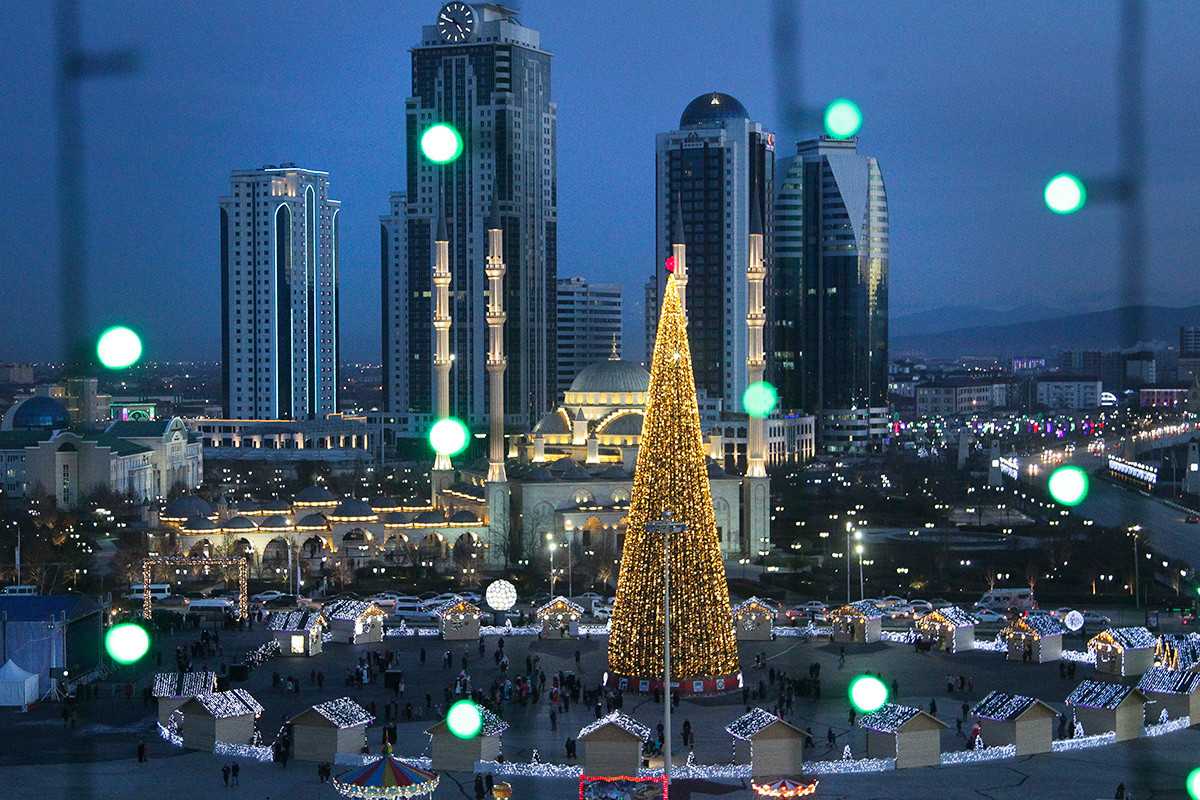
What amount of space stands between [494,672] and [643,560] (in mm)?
4088

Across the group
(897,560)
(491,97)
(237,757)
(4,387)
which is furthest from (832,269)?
(237,757)

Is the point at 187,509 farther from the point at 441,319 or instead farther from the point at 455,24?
the point at 455,24

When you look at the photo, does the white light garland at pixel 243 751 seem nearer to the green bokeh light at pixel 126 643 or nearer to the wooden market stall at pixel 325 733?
the wooden market stall at pixel 325 733

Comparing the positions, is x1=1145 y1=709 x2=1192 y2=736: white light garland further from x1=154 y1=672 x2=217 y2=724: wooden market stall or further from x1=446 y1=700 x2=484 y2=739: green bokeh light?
x1=154 y1=672 x2=217 y2=724: wooden market stall

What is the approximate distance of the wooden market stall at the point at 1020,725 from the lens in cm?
1798

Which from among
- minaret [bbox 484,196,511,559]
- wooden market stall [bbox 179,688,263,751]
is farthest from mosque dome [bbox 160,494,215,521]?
wooden market stall [bbox 179,688,263,751]

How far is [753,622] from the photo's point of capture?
2603 centimetres

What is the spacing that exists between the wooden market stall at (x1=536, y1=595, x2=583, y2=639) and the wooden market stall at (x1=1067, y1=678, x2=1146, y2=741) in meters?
9.37

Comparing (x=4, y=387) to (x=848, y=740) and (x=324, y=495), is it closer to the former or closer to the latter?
(x=324, y=495)

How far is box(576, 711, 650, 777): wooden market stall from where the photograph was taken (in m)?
16.9

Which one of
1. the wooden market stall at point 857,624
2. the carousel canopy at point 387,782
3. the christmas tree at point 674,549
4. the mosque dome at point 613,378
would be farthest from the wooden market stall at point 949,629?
the mosque dome at point 613,378

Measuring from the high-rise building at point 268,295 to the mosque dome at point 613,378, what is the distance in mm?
32937

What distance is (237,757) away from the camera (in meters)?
18.1

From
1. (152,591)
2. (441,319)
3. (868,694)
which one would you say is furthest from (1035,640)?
(441,319)
